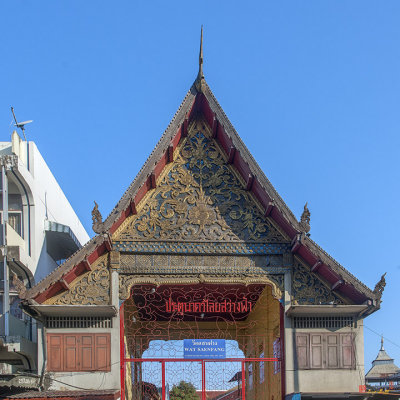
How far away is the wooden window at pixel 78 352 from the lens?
16.1 metres

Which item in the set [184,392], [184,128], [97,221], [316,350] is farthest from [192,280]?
[184,392]

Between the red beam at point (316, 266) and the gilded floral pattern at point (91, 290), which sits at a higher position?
the red beam at point (316, 266)

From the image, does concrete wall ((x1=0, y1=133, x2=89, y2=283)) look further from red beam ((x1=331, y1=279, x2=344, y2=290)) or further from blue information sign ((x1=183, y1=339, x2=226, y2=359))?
red beam ((x1=331, y1=279, x2=344, y2=290))

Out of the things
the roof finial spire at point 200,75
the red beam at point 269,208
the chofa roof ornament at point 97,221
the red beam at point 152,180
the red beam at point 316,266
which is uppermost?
the roof finial spire at point 200,75

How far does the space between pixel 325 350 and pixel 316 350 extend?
0.71 feet

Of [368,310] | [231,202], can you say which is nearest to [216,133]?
[231,202]

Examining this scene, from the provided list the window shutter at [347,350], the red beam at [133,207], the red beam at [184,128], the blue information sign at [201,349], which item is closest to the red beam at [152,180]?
the red beam at [133,207]

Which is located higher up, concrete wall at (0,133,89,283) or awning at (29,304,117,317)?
concrete wall at (0,133,89,283)

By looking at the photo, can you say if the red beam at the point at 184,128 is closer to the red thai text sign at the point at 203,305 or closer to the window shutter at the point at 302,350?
the red thai text sign at the point at 203,305

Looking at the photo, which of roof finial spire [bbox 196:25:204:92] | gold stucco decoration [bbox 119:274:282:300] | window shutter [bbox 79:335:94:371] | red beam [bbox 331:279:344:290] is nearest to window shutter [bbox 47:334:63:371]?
window shutter [bbox 79:335:94:371]

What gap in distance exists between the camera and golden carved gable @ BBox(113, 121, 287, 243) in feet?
56.1

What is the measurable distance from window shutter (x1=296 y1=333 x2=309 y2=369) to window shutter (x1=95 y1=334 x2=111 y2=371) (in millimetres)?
4494

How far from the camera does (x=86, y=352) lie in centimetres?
1623

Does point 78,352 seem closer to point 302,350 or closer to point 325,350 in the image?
point 302,350
